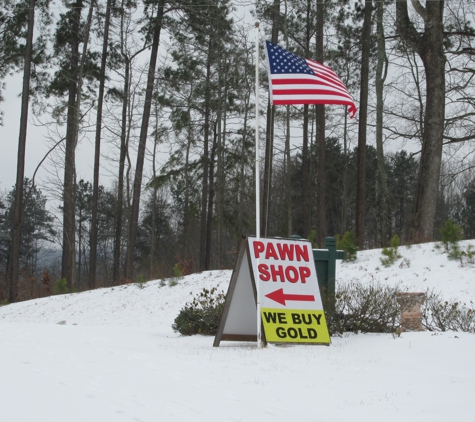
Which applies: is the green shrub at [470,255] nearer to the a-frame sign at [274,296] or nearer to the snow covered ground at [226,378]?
the snow covered ground at [226,378]

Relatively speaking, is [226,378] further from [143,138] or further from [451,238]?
Result: [143,138]

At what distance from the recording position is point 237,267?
8969 millimetres

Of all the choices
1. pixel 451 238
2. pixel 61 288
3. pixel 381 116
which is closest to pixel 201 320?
pixel 451 238

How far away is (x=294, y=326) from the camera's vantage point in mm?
8844

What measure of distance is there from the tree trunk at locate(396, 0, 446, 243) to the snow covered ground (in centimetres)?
833

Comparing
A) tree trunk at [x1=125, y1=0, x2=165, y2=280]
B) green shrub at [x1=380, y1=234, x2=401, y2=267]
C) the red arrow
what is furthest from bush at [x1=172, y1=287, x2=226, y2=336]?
tree trunk at [x1=125, y1=0, x2=165, y2=280]

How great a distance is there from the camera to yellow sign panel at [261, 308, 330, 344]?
8.67 meters

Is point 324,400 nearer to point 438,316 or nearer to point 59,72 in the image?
point 438,316

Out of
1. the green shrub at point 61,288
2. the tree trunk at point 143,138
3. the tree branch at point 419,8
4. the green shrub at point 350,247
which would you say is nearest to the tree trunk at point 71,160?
the tree trunk at point 143,138

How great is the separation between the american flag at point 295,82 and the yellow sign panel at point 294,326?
9.92 ft

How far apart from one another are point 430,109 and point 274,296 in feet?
33.7

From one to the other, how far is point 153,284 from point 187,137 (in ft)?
46.0

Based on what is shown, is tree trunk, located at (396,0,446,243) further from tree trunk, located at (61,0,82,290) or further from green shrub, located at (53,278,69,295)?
tree trunk, located at (61,0,82,290)

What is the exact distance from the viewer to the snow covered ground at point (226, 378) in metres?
4.62
